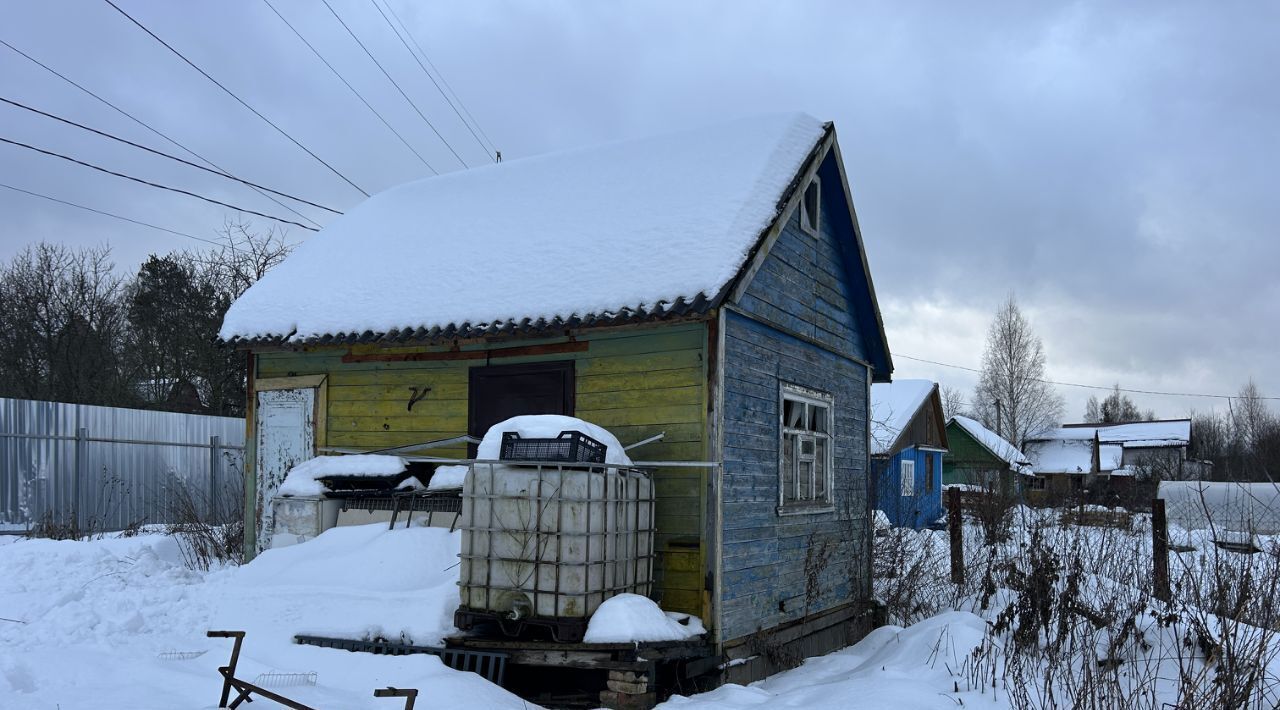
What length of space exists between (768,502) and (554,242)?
12.3 feet

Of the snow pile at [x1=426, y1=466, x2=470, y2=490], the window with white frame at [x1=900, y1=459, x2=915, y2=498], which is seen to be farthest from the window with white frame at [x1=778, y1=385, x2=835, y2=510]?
the window with white frame at [x1=900, y1=459, x2=915, y2=498]

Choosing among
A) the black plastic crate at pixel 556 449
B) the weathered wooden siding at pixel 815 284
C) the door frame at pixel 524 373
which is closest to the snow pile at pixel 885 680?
the black plastic crate at pixel 556 449

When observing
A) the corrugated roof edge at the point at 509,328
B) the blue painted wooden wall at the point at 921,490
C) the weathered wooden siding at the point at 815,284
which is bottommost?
the blue painted wooden wall at the point at 921,490

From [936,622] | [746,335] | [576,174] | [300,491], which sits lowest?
[936,622]

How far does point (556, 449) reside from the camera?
775 centimetres

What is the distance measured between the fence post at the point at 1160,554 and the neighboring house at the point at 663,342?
3.54 metres

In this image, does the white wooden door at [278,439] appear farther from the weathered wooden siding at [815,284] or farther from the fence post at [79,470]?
the fence post at [79,470]

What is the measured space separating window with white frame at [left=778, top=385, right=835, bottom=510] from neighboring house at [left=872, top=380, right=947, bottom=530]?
14919 millimetres

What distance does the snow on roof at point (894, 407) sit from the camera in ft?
91.5

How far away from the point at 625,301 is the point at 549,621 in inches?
118

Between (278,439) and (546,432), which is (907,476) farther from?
(546,432)

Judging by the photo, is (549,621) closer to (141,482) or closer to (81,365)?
(141,482)

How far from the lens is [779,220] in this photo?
9.66m

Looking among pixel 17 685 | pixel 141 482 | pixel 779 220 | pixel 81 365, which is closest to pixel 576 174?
pixel 779 220
